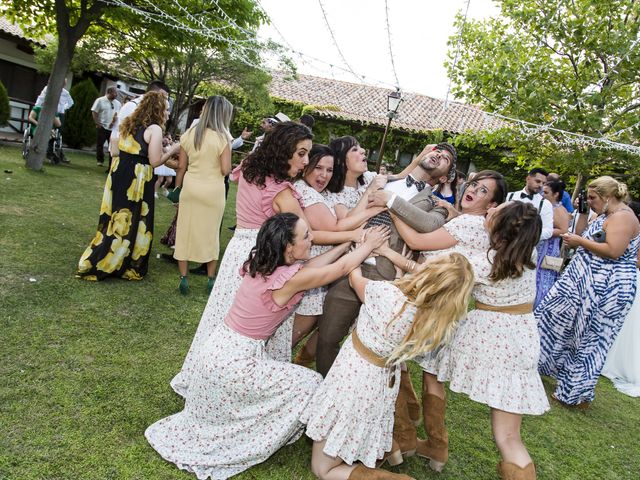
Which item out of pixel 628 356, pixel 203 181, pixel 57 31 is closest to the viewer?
pixel 203 181

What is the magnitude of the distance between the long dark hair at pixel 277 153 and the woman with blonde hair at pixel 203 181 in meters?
1.63

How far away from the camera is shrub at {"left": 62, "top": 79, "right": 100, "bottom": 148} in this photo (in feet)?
50.2

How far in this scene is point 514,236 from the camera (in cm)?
268

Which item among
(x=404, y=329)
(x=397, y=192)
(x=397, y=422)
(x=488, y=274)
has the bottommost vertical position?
(x=397, y=422)

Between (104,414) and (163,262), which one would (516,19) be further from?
(104,414)

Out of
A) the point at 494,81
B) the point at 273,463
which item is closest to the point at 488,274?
the point at 273,463

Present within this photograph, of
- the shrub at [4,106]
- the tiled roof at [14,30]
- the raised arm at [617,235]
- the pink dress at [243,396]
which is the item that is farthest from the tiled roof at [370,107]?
the pink dress at [243,396]

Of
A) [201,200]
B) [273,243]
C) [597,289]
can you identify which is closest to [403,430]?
[273,243]

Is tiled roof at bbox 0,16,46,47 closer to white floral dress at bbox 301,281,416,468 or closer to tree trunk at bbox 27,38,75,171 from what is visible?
tree trunk at bbox 27,38,75,171

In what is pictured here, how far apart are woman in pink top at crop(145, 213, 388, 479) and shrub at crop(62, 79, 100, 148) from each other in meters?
15.1

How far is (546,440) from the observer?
3.79 metres

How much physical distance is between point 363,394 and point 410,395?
103 cm

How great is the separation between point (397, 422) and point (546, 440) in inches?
59.6

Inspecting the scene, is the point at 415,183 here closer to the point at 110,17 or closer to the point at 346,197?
the point at 346,197
